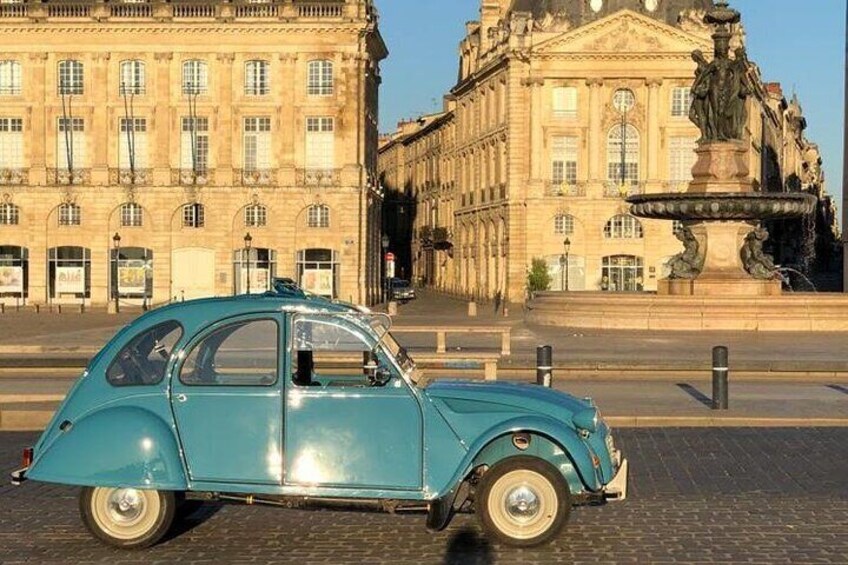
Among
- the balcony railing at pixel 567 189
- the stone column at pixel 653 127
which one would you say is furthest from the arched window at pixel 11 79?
the stone column at pixel 653 127

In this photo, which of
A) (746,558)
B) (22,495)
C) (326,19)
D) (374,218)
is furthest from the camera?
(374,218)

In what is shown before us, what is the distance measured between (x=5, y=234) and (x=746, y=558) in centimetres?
7128

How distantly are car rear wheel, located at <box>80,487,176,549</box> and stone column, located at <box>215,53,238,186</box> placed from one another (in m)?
66.6

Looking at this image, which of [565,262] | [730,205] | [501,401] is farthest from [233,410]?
[565,262]

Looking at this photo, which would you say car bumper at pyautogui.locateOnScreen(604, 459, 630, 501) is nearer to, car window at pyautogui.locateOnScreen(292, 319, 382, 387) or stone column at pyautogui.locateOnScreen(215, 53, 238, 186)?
car window at pyautogui.locateOnScreen(292, 319, 382, 387)

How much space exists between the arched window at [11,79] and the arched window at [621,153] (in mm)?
35071

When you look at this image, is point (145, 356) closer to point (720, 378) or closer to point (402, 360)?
point (402, 360)

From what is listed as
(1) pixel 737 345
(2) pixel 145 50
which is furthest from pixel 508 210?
(1) pixel 737 345

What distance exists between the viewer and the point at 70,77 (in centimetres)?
7606

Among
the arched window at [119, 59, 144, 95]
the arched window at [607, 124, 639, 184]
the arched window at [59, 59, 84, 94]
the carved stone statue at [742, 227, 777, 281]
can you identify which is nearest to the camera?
the carved stone statue at [742, 227, 777, 281]

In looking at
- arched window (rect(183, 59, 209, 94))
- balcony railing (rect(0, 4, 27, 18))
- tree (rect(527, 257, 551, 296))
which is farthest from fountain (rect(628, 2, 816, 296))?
balcony railing (rect(0, 4, 27, 18))

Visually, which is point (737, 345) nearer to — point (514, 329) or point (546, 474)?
point (514, 329)

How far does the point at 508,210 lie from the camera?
277 ft

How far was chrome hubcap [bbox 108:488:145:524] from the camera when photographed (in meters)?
9.91
